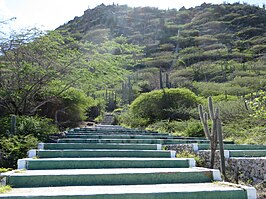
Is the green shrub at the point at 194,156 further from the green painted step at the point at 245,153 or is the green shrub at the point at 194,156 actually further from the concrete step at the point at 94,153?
the green painted step at the point at 245,153

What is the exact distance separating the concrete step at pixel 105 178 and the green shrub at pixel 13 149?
141cm

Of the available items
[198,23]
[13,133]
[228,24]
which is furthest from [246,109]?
[198,23]

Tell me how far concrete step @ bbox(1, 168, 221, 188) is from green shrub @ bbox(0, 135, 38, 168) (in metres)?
1.41

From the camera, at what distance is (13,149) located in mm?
6348

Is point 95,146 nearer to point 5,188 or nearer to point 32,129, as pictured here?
point 32,129

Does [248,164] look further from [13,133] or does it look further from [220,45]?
[220,45]

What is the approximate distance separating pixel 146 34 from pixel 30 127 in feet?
268

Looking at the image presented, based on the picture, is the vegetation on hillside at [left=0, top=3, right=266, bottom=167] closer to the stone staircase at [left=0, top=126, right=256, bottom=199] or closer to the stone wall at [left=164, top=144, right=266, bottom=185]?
the stone staircase at [left=0, top=126, right=256, bottom=199]

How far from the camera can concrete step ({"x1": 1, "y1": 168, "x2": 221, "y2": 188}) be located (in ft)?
14.9

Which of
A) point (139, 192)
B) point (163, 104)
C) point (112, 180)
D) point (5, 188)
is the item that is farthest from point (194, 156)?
point (163, 104)

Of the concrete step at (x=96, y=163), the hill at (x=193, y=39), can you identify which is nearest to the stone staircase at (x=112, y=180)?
the concrete step at (x=96, y=163)

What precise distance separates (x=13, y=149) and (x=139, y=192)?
132 inches

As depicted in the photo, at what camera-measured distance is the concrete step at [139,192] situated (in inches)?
153

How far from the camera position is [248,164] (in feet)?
19.4
